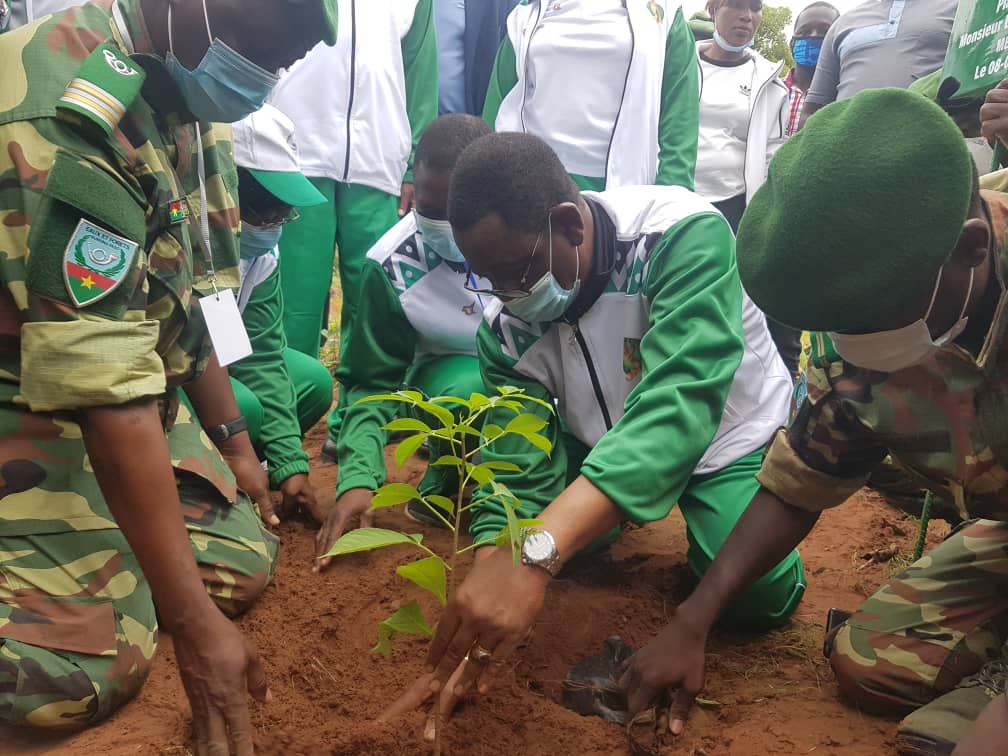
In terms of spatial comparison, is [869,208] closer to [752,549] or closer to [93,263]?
[752,549]

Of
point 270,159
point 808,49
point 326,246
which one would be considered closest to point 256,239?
point 270,159

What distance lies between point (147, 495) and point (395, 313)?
1.53 metres

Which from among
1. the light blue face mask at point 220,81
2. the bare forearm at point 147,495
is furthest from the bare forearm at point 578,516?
the light blue face mask at point 220,81

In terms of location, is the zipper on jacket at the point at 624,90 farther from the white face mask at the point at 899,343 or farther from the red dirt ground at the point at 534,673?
the white face mask at the point at 899,343

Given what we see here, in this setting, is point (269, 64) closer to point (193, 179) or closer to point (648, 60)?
point (193, 179)

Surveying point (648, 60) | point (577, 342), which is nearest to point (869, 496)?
point (577, 342)

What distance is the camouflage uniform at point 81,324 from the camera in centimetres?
→ 149

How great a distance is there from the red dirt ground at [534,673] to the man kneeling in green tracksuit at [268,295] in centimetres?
23

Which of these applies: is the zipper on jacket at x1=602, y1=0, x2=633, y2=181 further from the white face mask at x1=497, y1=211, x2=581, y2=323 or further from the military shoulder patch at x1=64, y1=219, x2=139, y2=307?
the military shoulder patch at x1=64, y1=219, x2=139, y2=307

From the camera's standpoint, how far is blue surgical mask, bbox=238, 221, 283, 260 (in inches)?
101

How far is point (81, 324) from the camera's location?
4.83 ft

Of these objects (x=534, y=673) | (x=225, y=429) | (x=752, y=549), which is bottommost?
(x=534, y=673)

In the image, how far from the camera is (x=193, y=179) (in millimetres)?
2006

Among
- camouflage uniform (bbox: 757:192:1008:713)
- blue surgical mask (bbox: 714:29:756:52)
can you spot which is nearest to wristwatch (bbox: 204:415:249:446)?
camouflage uniform (bbox: 757:192:1008:713)
